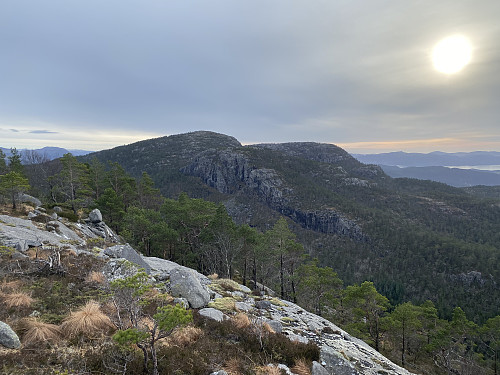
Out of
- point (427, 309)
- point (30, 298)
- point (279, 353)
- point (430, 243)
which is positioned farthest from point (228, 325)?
point (430, 243)

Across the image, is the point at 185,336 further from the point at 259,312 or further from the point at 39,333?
the point at 259,312

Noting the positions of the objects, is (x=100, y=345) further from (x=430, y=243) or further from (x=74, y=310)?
(x=430, y=243)

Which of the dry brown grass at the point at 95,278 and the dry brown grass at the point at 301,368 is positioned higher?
the dry brown grass at the point at 95,278

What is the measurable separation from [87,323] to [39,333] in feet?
3.52

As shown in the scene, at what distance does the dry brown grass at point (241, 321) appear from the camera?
29.8ft

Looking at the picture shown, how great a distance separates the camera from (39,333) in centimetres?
610

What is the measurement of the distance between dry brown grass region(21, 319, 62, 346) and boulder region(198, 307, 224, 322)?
15.6ft

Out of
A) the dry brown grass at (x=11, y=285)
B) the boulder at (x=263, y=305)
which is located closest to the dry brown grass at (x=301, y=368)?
the boulder at (x=263, y=305)

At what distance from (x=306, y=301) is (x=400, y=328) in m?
12.6

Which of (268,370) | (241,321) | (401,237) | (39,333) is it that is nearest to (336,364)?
(268,370)

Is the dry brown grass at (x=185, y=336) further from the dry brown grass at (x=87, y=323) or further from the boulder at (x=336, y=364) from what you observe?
the boulder at (x=336, y=364)

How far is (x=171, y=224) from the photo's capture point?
32969 millimetres

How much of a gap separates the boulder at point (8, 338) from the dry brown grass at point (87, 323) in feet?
3.49

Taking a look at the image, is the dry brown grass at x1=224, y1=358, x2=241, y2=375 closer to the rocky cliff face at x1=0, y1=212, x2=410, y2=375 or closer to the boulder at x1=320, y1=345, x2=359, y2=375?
the rocky cliff face at x1=0, y1=212, x2=410, y2=375
